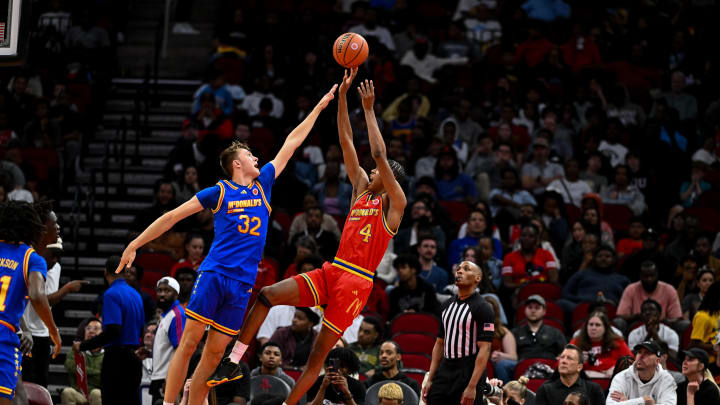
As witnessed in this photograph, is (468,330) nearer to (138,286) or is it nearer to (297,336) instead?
(297,336)

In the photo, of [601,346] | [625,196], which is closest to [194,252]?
[601,346]

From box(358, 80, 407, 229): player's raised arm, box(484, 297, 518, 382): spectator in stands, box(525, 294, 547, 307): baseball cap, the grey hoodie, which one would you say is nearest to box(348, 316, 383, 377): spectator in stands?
box(484, 297, 518, 382): spectator in stands

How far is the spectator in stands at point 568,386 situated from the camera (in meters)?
11.0

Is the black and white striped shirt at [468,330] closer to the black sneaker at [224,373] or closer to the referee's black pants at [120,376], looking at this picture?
the black sneaker at [224,373]

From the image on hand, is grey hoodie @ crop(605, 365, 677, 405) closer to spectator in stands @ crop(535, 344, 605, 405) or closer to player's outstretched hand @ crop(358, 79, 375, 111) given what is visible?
spectator in stands @ crop(535, 344, 605, 405)

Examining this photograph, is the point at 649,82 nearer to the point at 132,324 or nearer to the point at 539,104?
the point at 539,104

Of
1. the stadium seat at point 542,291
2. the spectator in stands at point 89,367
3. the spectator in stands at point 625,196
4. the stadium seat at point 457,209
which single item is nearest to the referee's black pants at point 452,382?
the stadium seat at point 542,291

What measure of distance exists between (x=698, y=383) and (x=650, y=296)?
99.2 inches

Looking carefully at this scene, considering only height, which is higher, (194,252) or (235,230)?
(235,230)

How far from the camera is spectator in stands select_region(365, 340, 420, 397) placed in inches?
455

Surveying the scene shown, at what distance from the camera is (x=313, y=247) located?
14.1 meters

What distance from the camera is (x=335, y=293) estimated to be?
909 cm

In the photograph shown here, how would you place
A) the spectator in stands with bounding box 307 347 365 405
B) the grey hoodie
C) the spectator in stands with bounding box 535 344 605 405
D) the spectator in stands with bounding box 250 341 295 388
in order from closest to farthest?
the spectator in stands with bounding box 307 347 365 405
the spectator in stands with bounding box 535 344 605 405
the grey hoodie
the spectator in stands with bounding box 250 341 295 388

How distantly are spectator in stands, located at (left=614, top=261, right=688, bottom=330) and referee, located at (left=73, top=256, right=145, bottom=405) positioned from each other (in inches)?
242
